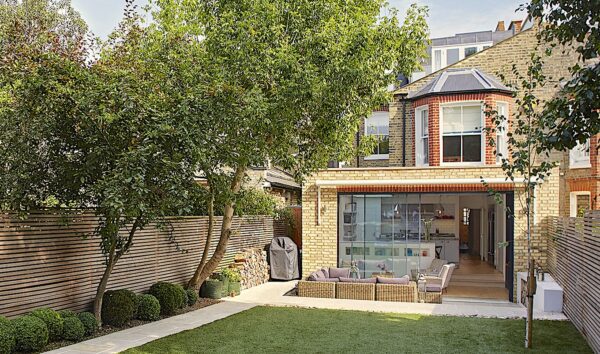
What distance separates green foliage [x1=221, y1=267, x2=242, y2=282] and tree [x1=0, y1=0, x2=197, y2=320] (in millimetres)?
5234

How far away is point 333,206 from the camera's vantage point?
1733 cm

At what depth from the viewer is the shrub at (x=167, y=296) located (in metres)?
12.0

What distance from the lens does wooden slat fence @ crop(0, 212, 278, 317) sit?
8.80m

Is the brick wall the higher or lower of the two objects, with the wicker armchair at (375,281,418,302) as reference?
higher

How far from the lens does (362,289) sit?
14789 mm

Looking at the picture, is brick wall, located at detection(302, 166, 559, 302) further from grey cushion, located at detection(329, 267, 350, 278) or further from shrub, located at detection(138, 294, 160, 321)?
shrub, located at detection(138, 294, 160, 321)

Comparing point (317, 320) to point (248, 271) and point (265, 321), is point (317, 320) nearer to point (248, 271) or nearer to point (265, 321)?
point (265, 321)

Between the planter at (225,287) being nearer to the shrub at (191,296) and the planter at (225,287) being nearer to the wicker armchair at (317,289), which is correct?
the shrub at (191,296)

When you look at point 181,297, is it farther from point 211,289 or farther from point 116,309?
point 116,309

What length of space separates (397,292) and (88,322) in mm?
7807

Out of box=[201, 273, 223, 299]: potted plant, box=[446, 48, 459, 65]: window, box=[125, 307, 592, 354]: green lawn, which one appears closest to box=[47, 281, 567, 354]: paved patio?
box=[201, 273, 223, 299]: potted plant

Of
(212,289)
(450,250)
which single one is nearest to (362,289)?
(212,289)

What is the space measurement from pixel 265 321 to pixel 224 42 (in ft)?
19.5

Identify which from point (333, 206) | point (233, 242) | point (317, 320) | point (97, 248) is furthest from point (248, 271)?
point (97, 248)
